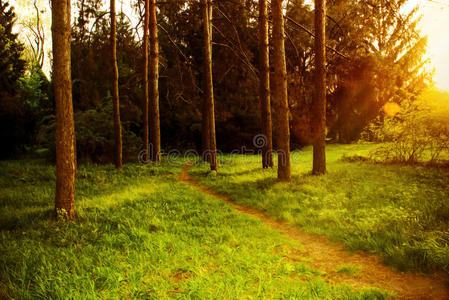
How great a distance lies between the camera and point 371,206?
6047 mm

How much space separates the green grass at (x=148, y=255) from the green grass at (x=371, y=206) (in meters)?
1.08

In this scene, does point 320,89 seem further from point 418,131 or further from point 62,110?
point 62,110

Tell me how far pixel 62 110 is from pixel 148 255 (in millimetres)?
3770

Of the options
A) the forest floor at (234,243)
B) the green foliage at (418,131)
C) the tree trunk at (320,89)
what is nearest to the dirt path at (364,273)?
the forest floor at (234,243)

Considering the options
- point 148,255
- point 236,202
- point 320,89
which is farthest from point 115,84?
point 148,255

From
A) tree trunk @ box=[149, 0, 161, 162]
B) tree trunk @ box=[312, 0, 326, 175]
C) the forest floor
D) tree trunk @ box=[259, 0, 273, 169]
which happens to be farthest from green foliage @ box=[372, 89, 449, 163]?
tree trunk @ box=[149, 0, 161, 162]

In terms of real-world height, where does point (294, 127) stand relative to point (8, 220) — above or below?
above

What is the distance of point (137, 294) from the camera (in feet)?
10.0

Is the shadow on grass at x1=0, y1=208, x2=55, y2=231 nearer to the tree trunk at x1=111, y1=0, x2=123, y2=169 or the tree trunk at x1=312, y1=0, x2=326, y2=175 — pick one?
the tree trunk at x1=111, y1=0, x2=123, y2=169

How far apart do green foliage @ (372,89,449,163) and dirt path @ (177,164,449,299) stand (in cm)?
875

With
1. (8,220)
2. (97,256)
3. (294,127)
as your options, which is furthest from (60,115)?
(294,127)

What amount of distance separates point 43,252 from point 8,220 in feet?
8.21

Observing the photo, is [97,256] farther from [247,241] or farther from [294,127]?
[294,127]

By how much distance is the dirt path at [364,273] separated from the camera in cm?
312
